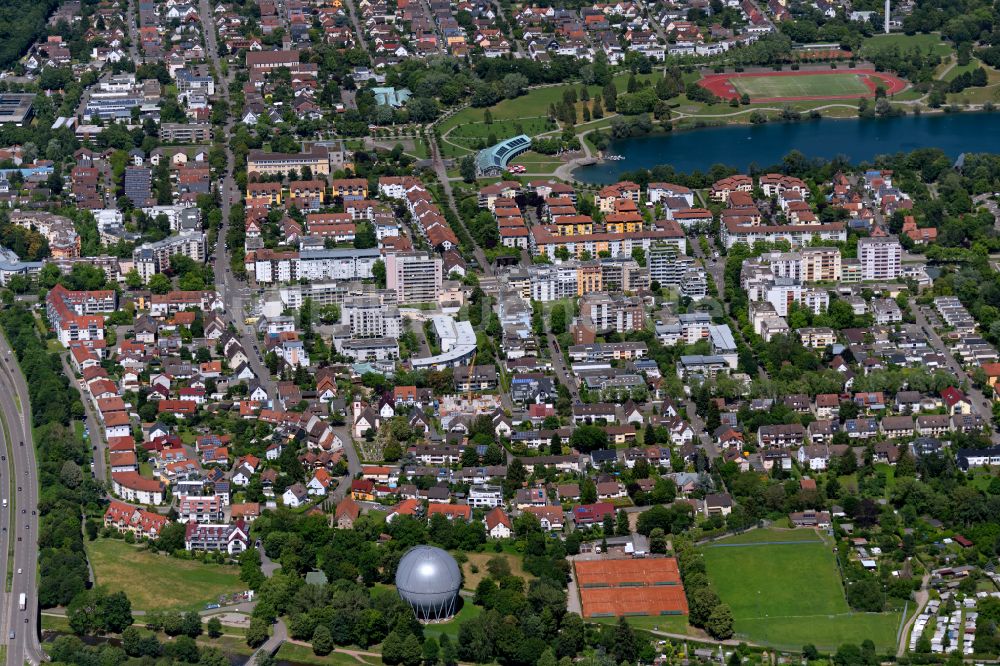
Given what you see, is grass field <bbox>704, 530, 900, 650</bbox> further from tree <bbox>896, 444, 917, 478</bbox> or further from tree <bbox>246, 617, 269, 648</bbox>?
tree <bbox>246, 617, 269, 648</bbox>

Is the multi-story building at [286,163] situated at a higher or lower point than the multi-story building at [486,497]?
higher

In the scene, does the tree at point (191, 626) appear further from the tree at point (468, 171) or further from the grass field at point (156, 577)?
the tree at point (468, 171)

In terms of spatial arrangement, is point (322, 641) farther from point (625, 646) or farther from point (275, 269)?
point (275, 269)

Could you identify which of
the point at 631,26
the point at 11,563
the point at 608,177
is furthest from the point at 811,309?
the point at 631,26

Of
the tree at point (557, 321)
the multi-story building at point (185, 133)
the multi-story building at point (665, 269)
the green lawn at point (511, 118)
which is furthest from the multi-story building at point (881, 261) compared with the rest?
the multi-story building at point (185, 133)

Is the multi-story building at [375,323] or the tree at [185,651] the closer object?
the tree at [185,651]

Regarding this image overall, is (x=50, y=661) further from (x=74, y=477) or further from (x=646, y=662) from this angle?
(x=646, y=662)

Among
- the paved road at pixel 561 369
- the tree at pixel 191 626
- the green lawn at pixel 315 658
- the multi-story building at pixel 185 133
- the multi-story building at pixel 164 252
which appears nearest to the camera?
the green lawn at pixel 315 658

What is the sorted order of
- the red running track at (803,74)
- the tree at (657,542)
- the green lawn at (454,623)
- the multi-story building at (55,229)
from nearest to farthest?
the green lawn at (454,623) → the tree at (657,542) → the multi-story building at (55,229) → the red running track at (803,74)
